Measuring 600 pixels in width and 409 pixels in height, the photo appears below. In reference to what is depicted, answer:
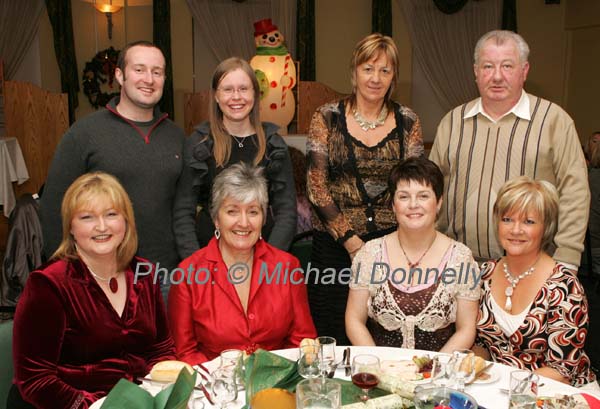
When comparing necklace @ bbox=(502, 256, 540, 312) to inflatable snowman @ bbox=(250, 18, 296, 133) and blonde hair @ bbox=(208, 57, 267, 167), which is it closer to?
blonde hair @ bbox=(208, 57, 267, 167)

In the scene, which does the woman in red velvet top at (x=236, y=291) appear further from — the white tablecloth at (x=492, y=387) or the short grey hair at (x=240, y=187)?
the white tablecloth at (x=492, y=387)

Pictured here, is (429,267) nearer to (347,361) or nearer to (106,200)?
(347,361)

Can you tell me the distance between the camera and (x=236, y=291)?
7.57ft

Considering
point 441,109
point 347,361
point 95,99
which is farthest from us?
point 441,109

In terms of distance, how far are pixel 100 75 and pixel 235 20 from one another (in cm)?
236

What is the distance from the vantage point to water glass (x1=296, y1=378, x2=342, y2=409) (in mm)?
1436

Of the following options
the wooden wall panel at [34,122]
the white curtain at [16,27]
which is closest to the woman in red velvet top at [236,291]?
the wooden wall panel at [34,122]

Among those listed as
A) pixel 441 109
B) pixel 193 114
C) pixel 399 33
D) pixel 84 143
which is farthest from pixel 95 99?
pixel 84 143

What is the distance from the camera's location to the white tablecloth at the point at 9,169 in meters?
6.20

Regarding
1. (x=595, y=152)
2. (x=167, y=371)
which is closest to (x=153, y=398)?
(x=167, y=371)

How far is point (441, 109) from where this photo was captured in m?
10.2

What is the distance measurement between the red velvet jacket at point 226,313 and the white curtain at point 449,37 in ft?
27.3

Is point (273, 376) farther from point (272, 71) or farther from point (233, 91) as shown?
point (272, 71)

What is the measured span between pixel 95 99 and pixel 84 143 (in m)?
7.54
